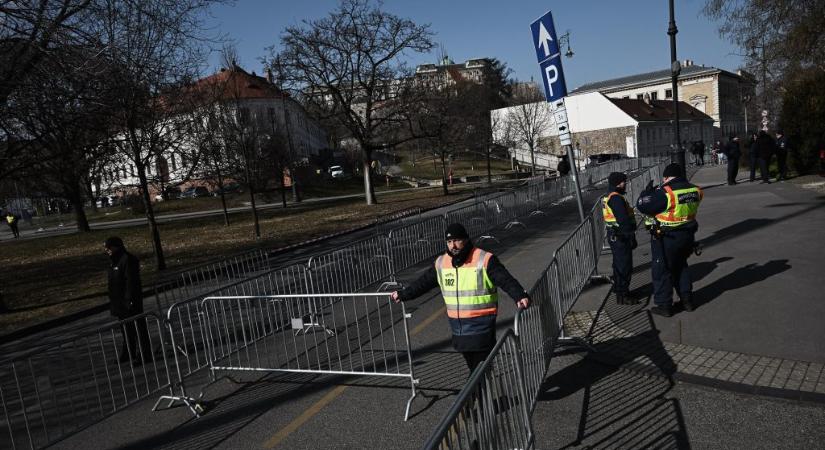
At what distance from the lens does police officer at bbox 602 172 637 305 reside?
24.4 ft

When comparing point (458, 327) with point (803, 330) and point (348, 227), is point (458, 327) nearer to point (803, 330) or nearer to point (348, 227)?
point (803, 330)

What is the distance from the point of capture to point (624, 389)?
16.8 feet

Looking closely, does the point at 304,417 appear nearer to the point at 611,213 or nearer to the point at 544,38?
the point at 611,213

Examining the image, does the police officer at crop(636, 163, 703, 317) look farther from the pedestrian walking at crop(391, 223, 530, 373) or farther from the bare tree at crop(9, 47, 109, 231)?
the bare tree at crop(9, 47, 109, 231)

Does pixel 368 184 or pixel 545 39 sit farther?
pixel 368 184

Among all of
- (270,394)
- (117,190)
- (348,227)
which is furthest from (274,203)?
(270,394)

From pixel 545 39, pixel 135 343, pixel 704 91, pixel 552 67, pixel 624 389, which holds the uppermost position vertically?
pixel 704 91

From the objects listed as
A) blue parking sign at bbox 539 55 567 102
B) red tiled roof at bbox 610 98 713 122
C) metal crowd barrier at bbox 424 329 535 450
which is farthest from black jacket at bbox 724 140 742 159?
red tiled roof at bbox 610 98 713 122

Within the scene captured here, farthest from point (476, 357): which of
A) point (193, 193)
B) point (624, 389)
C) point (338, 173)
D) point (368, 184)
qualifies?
point (338, 173)

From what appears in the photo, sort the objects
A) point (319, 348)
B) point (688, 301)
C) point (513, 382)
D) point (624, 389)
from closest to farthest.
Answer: point (513, 382) → point (624, 389) → point (688, 301) → point (319, 348)

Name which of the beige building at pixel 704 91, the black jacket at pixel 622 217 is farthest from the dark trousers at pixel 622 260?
the beige building at pixel 704 91

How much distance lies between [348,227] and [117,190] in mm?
8522

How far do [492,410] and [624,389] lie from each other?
2.41 metres

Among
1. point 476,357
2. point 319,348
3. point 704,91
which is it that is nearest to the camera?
point 476,357
